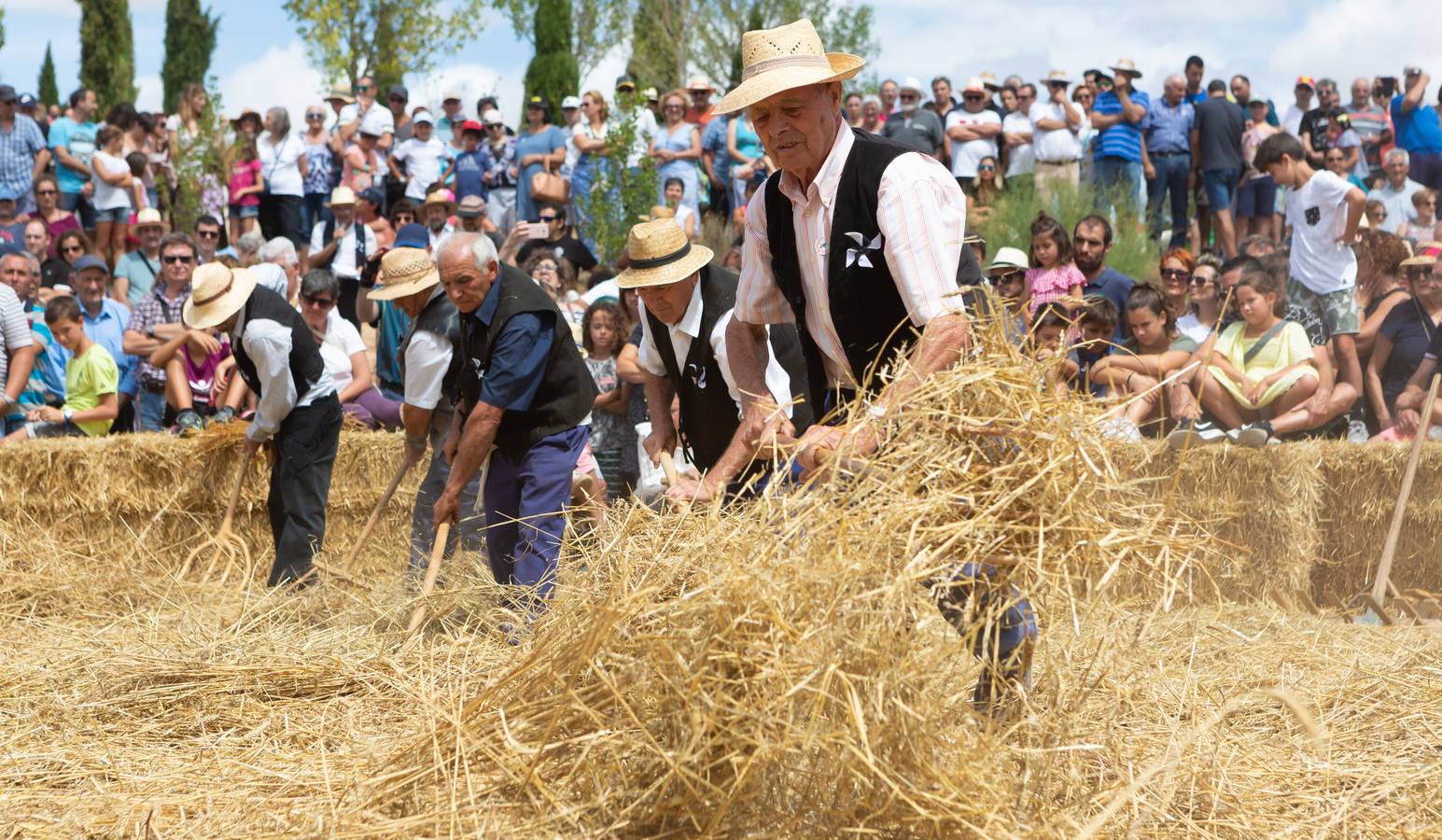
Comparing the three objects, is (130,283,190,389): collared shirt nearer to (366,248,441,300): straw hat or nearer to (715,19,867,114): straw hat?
(366,248,441,300): straw hat

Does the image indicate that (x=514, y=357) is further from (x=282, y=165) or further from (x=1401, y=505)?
(x=282, y=165)

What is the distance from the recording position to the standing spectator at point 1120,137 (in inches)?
500

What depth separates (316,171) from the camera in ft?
45.3

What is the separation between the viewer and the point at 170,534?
8312mm

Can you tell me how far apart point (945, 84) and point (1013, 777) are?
11969 millimetres

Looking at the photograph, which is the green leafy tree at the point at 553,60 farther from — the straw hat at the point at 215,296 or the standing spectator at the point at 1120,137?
the straw hat at the point at 215,296

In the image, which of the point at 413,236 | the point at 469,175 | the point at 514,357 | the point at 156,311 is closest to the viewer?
the point at 514,357

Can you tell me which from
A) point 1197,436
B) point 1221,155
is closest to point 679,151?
point 1221,155

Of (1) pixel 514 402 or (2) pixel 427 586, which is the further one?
(1) pixel 514 402

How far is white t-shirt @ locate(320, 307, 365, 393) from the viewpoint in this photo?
9.06 metres

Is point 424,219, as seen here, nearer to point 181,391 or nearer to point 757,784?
point 181,391

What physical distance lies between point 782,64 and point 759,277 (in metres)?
0.63

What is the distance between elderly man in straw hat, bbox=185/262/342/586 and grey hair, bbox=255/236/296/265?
143 inches

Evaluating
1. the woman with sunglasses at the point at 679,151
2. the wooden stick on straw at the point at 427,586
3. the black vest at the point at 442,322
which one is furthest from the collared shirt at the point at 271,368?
the woman with sunglasses at the point at 679,151
